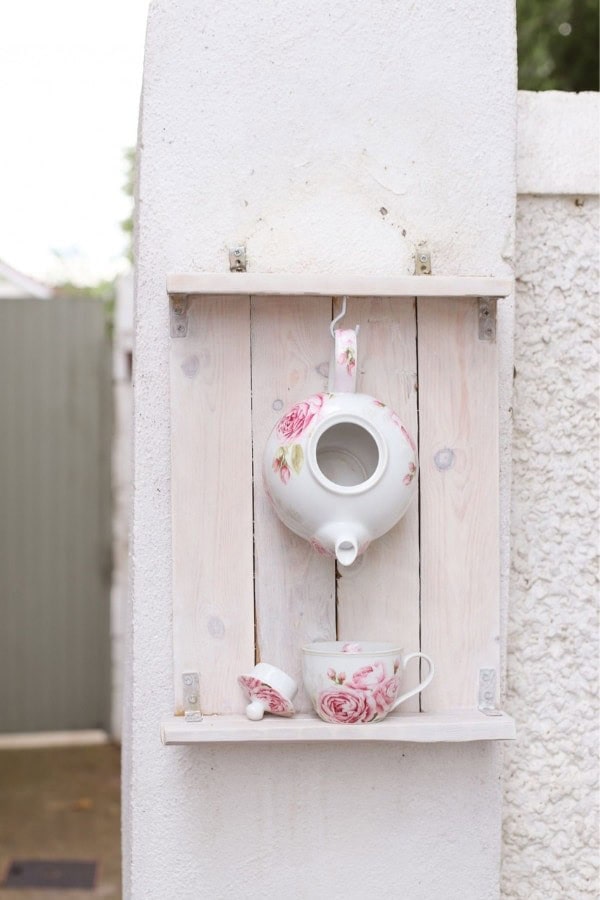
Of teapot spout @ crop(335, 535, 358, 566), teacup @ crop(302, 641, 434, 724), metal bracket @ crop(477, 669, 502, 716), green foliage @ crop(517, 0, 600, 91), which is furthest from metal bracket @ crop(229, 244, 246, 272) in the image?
green foliage @ crop(517, 0, 600, 91)

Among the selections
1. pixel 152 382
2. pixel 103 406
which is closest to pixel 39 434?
pixel 103 406

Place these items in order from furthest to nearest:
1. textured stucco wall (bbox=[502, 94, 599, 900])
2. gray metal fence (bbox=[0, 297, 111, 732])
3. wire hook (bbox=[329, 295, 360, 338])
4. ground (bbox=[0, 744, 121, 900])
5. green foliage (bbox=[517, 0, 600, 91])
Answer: green foliage (bbox=[517, 0, 600, 91]), gray metal fence (bbox=[0, 297, 111, 732]), ground (bbox=[0, 744, 121, 900]), textured stucco wall (bbox=[502, 94, 599, 900]), wire hook (bbox=[329, 295, 360, 338])

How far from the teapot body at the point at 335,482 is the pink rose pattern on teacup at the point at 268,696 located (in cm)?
19

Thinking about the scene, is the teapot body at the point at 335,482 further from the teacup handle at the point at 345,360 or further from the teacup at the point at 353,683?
the teacup at the point at 353,683

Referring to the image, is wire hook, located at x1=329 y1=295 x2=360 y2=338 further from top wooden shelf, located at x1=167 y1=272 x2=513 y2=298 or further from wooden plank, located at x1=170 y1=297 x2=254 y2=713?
wooden plank, located at x1=170 y1=297 x2=254 y2=713

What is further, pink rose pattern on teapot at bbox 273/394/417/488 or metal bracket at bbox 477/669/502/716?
metal bracket at bbox 477/669/502/716

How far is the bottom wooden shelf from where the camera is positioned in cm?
128

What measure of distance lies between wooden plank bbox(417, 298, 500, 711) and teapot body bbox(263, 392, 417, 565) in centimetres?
10

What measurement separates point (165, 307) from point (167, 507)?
0.92ft

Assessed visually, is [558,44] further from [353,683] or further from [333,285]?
[353,683]

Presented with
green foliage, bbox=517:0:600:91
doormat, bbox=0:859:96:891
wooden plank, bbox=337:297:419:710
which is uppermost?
green foliage, bbox=517:0:600:91

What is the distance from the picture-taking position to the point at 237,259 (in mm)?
1407

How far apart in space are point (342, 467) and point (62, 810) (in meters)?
2.51

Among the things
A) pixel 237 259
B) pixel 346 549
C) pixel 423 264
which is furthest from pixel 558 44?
pixel 346 549
